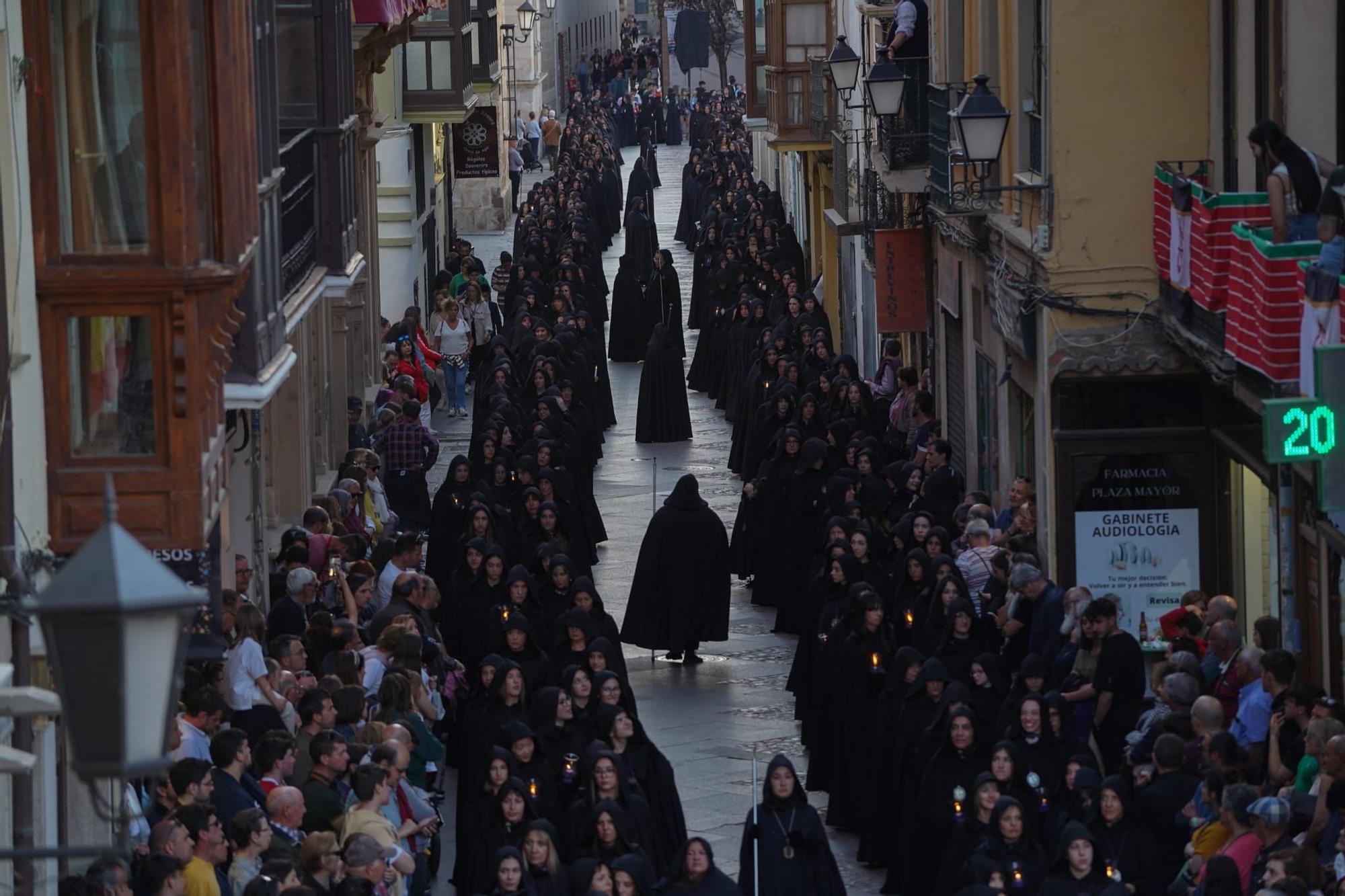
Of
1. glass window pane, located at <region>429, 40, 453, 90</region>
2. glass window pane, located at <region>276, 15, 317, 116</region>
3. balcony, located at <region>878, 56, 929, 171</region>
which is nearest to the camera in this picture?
glass window pane, located at <region>276, 15, 317, 116</region>

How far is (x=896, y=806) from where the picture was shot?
1537 cm

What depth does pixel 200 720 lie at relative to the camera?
→ 13.0 meters

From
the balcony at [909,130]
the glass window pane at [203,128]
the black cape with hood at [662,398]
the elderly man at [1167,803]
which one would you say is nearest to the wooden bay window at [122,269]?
the glass window pane at [203,128]

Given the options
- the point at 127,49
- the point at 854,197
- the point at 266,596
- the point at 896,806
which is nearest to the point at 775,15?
the point at 854,197

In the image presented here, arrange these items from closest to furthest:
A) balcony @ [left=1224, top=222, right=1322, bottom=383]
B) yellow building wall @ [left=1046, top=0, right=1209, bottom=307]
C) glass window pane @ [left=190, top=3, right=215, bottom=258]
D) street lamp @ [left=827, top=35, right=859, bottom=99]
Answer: glass window pane @ [left=190, top=3, right=215, bottom=258], balcony @ [left=1224, top=222, right=1322, bottom=383], yellow building wall @ [left=1046, top=0, right=1209, bottom=307], street lamp @ [left=827, top=35, right=859, bottom=99]

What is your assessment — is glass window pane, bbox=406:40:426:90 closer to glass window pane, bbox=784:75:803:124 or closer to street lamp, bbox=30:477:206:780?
glass window pane, bbox=784:75:803:124

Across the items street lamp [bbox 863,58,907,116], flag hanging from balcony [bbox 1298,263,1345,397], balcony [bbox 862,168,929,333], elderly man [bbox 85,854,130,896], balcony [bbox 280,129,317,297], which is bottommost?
elderly man [bbox 85,854,130,896]

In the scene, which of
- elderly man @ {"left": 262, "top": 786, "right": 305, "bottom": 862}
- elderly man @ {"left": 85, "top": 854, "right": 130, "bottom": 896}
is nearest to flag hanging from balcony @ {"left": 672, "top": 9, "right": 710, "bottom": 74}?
elderly man @ {"left": 262, "top": 786, "right": 305, "bottom": 862}

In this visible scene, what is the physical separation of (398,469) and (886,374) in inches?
227

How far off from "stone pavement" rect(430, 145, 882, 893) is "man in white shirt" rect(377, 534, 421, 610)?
196 centimetres

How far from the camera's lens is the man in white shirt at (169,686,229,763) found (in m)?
12.8

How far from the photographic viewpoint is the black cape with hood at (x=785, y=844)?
13406 mm

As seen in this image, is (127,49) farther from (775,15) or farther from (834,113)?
(775,15)

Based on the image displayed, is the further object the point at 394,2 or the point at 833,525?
the point at 394,2
